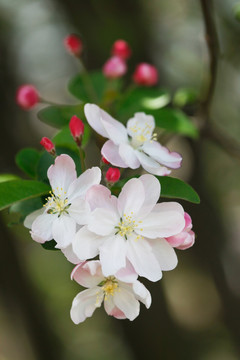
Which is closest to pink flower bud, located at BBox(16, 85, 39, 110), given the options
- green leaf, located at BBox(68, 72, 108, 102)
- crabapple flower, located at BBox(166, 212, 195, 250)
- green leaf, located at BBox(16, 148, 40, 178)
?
green leaf, located at BBox(68, 72, 108, 102)

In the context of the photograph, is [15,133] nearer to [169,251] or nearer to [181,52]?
[181,52]

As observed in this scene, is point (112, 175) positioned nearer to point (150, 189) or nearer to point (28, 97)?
point (150, 189)

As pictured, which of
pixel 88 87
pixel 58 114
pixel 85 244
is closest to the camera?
pixel 85 244

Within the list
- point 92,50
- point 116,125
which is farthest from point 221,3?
point 116,125

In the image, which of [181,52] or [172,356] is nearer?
[172,356]

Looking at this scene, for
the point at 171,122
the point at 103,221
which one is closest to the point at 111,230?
the point at 103,221
